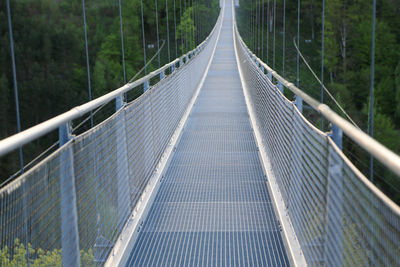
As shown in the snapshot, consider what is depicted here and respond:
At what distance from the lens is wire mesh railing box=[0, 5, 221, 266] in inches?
61.7

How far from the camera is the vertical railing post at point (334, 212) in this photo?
1897 millimetres

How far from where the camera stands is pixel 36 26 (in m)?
29.2

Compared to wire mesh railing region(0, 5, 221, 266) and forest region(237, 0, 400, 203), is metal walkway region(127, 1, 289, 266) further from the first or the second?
forest region(237, 0, 400, 203)

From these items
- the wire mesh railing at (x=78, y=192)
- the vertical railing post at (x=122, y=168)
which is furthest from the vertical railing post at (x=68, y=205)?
the vertical railing post at (x=122, y=168)

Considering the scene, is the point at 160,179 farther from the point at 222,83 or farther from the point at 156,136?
the point at 222,83

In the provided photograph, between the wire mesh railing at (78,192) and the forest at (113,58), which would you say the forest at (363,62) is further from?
the wire mesh railing at (78,192)

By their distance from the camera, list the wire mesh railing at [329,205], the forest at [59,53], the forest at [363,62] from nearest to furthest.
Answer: the wire mesh railing at [329,205] < the forest at [363,62] < the forest at [59,53]

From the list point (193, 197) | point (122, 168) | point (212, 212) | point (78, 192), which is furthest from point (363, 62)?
point (78, 192)

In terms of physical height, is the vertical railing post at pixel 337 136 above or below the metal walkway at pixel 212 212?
above

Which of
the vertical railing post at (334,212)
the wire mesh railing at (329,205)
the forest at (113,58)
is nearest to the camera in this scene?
the wire mesh railing at (329,205)

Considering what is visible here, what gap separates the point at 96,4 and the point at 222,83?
25.6m

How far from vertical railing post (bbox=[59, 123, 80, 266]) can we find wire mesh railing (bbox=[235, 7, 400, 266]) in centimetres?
93

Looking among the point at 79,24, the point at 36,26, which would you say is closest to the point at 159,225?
the point at 36,26

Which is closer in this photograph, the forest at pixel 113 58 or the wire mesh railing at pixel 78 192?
the wire mesh railing at pixel 78 192
